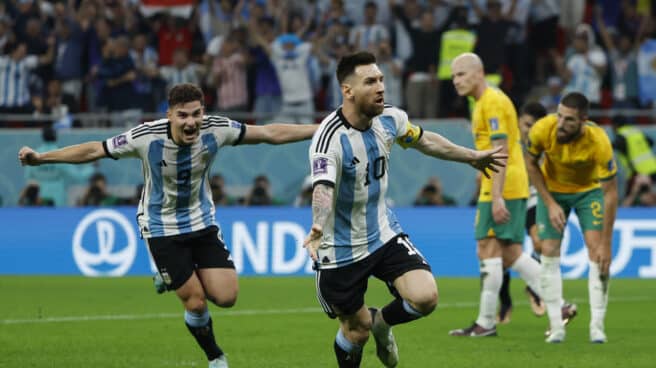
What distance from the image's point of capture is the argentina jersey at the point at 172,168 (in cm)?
922

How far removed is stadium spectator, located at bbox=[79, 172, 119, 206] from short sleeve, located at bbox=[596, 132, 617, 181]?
10409mm

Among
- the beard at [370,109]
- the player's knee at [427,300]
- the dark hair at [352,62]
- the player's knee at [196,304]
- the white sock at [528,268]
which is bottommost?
the white sock at [528,268]

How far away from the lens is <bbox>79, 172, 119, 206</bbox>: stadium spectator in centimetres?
1964

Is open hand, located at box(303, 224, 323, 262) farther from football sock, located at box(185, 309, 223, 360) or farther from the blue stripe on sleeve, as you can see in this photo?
the blue stripe on sleeve

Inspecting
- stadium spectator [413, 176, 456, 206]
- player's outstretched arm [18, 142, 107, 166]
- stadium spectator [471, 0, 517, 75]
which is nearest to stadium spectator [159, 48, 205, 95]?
stadium spectator [413, 176, 456, 206]

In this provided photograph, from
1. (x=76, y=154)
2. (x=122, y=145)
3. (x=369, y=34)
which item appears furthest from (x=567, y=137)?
(x=369, y=34)

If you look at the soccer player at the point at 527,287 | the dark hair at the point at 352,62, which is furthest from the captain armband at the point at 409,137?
the soccer player at the point at 527,287

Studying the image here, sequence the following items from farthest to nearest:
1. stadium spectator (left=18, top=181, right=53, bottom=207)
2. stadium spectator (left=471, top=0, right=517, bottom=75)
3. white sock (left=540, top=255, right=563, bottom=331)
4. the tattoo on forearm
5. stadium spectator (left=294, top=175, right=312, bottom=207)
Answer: stadium spectator (left=471, top=0, right=517, bottom=75), stadium spectator (left=18, top=181, right=53, bottom=207), stadium spectator (left=294, top=175, right=312, bottom=207), white sock (left=540, top=255, right=563, bottom=331), the tattoo on forearm

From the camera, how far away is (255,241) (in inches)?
724

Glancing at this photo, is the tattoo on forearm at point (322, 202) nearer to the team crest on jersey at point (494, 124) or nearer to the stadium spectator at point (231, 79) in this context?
the team crest on jersey at point (494, 124)

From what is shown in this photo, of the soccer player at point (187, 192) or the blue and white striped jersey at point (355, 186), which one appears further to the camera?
the soccer player at point (187, 192)

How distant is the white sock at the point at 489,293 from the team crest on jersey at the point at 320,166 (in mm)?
3696

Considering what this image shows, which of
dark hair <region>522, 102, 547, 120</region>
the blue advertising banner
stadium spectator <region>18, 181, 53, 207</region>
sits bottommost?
the blue advertising banner

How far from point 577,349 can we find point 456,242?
769 centimetres
